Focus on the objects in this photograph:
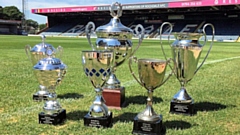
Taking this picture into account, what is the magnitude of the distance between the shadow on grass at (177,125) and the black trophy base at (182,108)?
0.94 feet

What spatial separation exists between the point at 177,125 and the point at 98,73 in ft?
3.21

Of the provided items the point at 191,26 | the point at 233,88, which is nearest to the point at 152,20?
the point at 191,26

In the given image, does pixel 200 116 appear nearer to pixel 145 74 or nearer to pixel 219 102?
pixel 219 102

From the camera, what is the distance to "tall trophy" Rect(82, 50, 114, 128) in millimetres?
2498

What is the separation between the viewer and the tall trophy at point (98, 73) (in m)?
2.50

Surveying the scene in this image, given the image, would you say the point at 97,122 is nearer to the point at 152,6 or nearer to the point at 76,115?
the point at 76,115

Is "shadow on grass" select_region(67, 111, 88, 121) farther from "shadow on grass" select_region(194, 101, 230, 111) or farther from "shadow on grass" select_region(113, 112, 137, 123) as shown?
"shadow on grass" select_region(194, 101, 230, 111)

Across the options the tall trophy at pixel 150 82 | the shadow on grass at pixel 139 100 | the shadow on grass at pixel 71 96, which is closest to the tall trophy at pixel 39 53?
the shadow on grass at pixel 71 96

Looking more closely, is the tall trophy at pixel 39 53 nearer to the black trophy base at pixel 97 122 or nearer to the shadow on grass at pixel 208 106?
the black trophy base at pixel 97 122

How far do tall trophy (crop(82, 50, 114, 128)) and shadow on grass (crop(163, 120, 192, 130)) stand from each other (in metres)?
0.60

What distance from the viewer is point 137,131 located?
8.12ft

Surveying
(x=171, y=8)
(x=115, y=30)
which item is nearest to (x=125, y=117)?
(x=115, y=30)

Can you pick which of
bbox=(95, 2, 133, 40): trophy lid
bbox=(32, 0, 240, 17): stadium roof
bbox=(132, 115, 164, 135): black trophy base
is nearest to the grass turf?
bbox=(132, 115, 164, 135): black trophy base

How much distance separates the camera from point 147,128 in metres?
2.46
